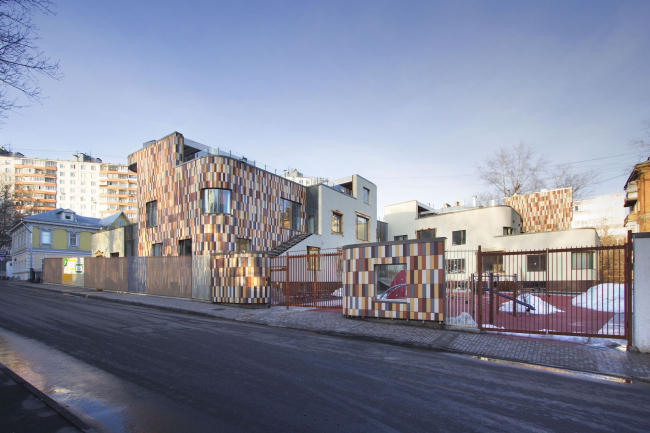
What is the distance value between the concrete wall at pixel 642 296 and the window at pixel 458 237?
92.1ft

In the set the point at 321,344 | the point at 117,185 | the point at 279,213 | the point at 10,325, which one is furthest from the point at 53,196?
the point at 321,344

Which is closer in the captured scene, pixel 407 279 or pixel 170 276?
pixel 407 279

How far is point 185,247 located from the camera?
23.5 meters

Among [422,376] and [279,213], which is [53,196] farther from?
[422,376]

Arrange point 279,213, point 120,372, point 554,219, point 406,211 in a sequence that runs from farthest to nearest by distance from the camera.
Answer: point 406,211, point 554,219, point 279,213, point 120,372

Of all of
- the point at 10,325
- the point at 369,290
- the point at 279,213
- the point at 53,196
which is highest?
the point at 53,196

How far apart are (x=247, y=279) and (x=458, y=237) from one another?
25.9 metres

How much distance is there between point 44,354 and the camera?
7.08m

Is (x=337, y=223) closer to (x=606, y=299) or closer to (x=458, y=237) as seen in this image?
(x=458, y=237)

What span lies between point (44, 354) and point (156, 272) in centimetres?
1468

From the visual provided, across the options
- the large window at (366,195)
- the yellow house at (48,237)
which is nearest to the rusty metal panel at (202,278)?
the large window at (366,195)

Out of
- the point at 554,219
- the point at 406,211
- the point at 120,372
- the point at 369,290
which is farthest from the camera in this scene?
the point at 406,211

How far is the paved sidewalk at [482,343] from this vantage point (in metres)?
6.91

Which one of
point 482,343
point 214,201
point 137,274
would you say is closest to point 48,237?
point 137,274
